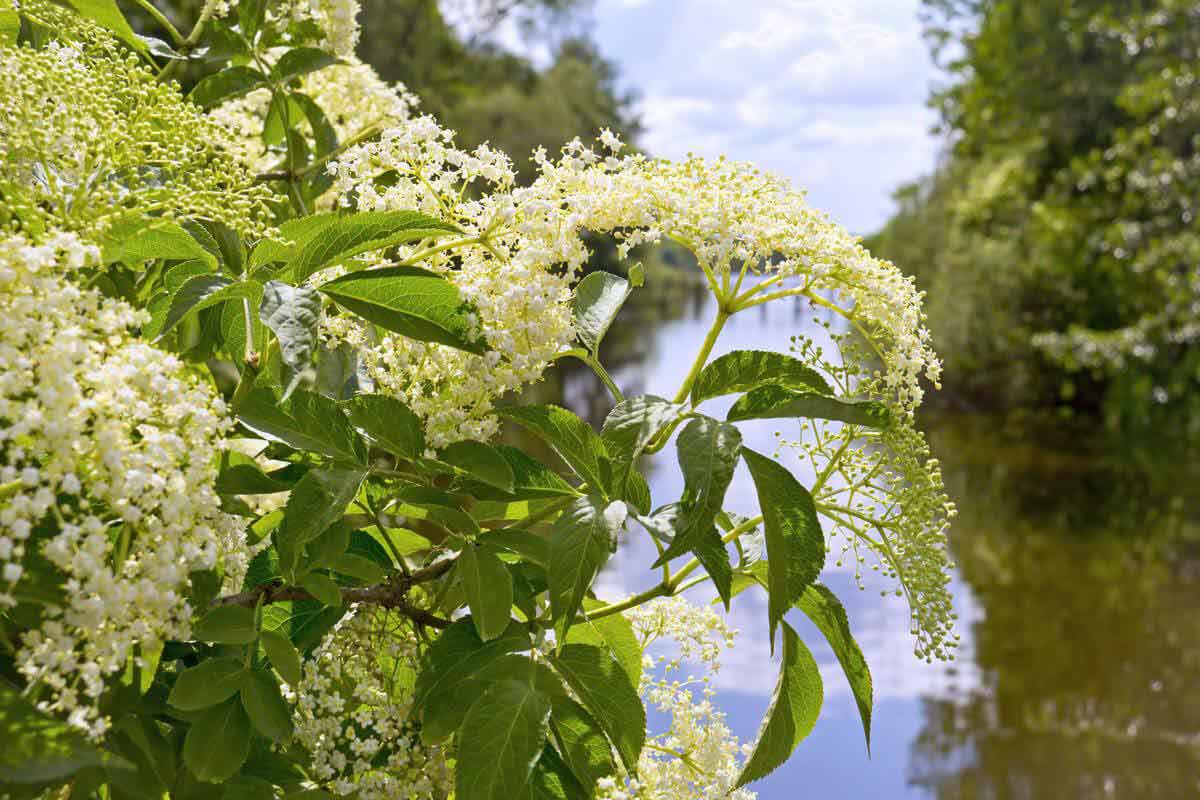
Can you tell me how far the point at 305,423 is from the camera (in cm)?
74

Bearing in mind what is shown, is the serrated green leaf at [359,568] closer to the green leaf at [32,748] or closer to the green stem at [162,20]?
the green leaf at [32,748]

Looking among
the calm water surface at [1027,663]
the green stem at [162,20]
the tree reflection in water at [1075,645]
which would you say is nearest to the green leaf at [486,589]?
the green stem at [162,20]

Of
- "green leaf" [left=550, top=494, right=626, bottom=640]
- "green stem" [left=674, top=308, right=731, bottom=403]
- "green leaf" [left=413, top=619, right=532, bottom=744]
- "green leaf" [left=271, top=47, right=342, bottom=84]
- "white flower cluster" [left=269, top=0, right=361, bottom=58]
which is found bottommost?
"green leaf" [left=413, top=619, right=532, bottom=744]

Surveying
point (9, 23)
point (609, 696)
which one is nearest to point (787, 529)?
point (609, 696)

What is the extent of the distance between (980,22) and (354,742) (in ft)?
63.3

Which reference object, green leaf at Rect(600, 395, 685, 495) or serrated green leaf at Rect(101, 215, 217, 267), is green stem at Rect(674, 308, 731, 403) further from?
serrated green leaf at Rect(101, 215, 217, 267)

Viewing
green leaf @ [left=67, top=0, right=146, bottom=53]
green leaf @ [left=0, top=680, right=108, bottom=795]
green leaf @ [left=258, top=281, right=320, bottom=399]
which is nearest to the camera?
green leaf @ [left=0, top=680, right=108, bottom=795]

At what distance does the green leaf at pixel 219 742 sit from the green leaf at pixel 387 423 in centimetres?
21

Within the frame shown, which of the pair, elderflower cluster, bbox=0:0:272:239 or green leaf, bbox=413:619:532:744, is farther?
green leaf, bbox=413:619:532:744

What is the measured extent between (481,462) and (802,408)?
0.23 meters

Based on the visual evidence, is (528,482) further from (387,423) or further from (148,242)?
(148,242)

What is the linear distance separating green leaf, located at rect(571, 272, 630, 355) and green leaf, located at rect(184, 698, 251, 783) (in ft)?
1.21

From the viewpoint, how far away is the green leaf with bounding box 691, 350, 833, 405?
75cm

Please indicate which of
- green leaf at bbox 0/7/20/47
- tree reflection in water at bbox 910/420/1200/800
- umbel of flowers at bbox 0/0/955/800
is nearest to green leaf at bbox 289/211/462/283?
umbel of flowers at bbox 0/0/955/800
